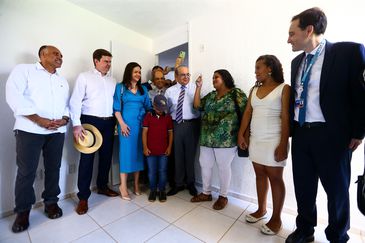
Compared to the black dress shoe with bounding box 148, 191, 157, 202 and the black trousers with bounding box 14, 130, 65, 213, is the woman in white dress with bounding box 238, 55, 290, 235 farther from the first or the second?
the black trousers with bounding box 14, 130, 65, 213

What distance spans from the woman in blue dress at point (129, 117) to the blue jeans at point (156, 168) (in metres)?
0.19

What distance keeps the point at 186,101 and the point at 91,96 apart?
3.37ft

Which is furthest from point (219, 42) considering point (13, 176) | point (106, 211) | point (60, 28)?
point (13, 176)

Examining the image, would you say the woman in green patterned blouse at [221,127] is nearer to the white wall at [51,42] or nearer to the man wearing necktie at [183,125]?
the man wearing necktie at [183,125]

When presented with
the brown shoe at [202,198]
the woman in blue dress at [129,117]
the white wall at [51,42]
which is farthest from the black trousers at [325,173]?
the white wall at [51,42]

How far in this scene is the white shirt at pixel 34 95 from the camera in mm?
→ 1407

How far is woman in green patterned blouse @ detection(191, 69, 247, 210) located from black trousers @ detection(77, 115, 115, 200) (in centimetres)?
106

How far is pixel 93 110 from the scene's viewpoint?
6.07ft

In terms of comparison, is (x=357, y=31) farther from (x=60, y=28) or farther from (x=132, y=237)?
(x=60, y=28)

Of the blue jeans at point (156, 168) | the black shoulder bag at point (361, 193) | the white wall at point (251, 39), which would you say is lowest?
the blue jeans at point (156, 168)

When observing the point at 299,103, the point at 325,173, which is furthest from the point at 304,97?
the point at 325,173

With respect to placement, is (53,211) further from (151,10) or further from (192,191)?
(151,10)

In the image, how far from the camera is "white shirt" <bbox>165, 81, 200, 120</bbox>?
80.3 inches

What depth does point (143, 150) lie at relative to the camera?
1.97 meters
